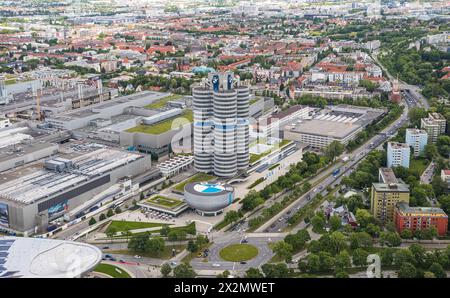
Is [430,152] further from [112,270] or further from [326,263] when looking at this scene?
[112,270]

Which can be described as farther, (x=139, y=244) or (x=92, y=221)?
(x=92, y=221)

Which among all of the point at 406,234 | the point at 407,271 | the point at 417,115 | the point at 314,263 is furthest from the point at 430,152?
the point at 314,263

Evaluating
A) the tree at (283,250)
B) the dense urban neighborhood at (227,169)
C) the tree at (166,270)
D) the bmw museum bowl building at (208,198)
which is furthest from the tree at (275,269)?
the bmw museum bowl building at (208,198)

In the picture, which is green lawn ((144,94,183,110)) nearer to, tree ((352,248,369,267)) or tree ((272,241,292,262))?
tree ((272,241,292,262))

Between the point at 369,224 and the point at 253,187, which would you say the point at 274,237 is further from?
the point at 253,187

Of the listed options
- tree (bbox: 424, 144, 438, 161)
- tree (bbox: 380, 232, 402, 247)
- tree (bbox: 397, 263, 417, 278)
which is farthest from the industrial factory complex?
tree (bbox: 424, 144, 438, 161)

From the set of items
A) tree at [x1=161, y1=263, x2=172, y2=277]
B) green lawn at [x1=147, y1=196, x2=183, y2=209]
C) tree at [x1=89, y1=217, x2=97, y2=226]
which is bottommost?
tree at [x1=89, y1=217, x2=97, y2=226]
